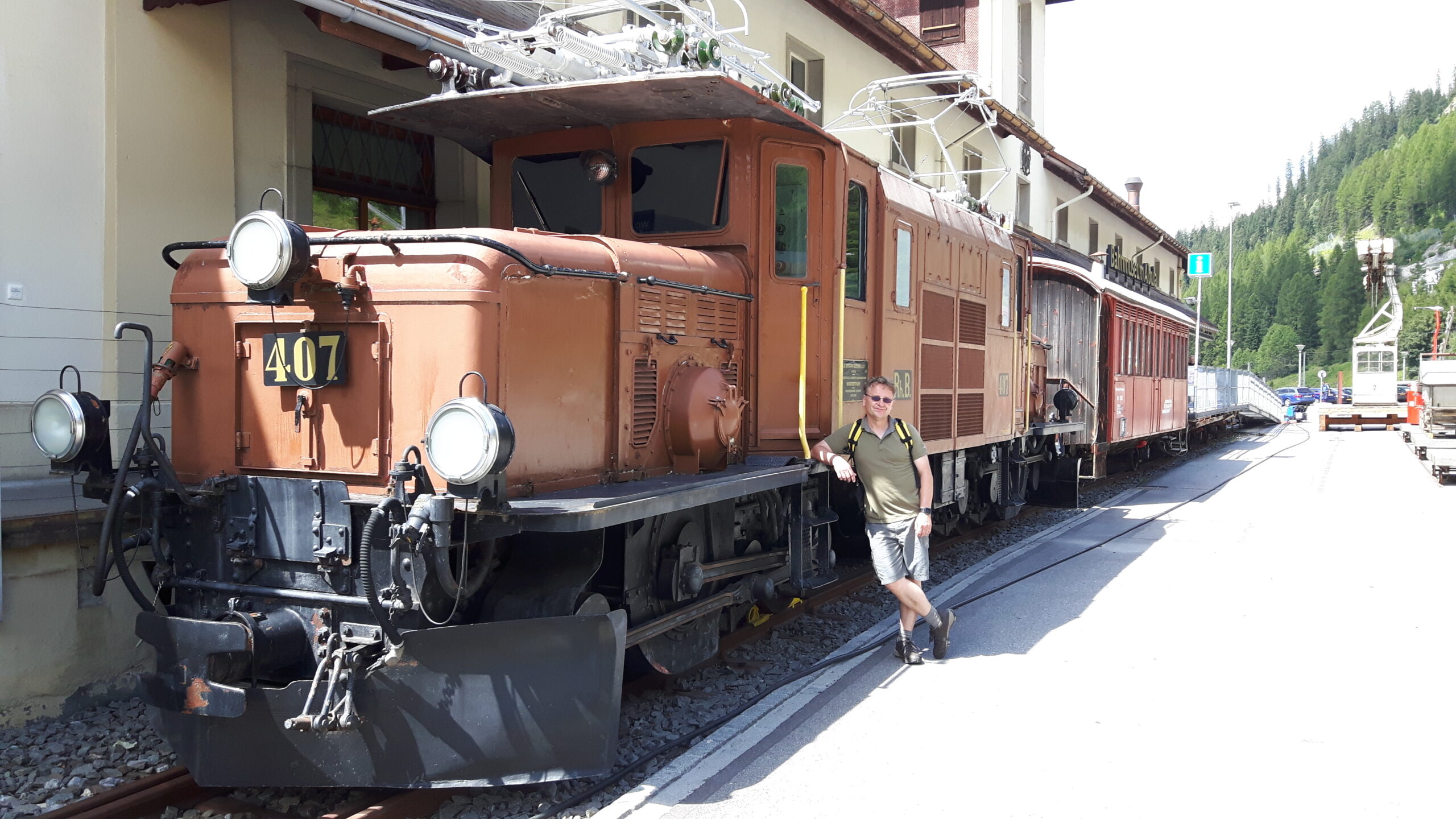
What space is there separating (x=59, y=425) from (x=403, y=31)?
11.2ft

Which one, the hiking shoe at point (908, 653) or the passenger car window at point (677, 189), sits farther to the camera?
the hiking shoe at point (908, 653)

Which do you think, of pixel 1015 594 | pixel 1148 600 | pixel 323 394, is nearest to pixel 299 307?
pixel 323 394

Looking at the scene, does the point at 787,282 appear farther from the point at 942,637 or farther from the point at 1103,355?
the point at 1103,355

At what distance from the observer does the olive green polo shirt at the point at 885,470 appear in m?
6.16

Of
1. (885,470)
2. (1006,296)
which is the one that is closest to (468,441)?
(885,470)

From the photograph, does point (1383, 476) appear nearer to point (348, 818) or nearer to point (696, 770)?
point (696, 770)

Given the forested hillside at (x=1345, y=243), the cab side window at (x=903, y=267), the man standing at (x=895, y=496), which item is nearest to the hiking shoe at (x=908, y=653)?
the man standing at (x=895, y=496)

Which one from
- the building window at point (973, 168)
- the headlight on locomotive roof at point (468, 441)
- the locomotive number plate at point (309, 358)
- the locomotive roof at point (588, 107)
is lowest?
the headlight on locomotive roof at point (468, 441)

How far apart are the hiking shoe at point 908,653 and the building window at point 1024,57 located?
1936 centimetres

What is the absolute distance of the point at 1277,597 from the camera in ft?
26.3

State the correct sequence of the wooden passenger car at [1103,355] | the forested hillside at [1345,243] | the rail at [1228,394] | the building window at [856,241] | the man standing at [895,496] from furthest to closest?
1. the forested hillside at [1345,243]
2. the rail at [1228,394]
3. the wooden passenger car at [1103,355]
4. the building window at [856,241]
5. the man standing at [895,496]

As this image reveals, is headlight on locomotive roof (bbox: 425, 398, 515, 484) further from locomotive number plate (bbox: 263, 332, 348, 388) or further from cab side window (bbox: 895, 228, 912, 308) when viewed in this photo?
cab side window (bbox: 895, 228, 912, 308)

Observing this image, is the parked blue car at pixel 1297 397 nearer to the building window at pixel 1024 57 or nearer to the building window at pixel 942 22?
the building window at pixel 1024 57

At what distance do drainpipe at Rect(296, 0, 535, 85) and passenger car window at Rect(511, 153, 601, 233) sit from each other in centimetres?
64
